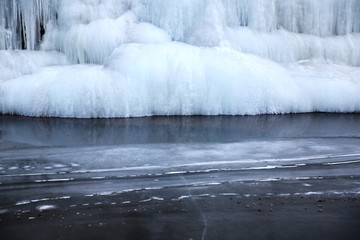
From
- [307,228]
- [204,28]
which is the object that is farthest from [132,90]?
[307,228]

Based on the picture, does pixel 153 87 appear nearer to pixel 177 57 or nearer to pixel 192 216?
pixel 177 57

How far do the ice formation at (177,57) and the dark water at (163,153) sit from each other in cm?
45

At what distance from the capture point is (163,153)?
15.7ft

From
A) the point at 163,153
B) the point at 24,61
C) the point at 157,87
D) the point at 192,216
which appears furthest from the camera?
the point at 24,61

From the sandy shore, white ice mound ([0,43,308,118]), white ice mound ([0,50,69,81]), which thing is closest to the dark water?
the sandy shore

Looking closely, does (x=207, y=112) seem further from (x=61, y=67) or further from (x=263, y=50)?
(x=61, y=67)

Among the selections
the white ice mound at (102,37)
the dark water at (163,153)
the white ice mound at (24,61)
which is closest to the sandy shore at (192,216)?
the dark water at (163,153)

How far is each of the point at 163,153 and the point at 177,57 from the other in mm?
3133

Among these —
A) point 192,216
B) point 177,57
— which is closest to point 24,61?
point 177,57

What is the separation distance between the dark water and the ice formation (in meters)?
0.45

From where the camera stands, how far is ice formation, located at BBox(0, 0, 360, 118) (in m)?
7.33

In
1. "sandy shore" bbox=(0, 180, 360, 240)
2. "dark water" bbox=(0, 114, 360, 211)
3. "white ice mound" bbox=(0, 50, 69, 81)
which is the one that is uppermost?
"white ice mound" bbox=(0, 50, 69, 81)

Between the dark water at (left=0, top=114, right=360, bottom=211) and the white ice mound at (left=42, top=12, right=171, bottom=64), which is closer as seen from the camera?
the dark water at (left=0, top=114, right=360, bottom=211)

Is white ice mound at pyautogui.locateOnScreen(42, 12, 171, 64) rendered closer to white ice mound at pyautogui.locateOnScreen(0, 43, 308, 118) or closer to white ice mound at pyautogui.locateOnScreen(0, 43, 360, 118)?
white ice mound at pyautogui.locateOnScreen(0, 43, 360, 118)
